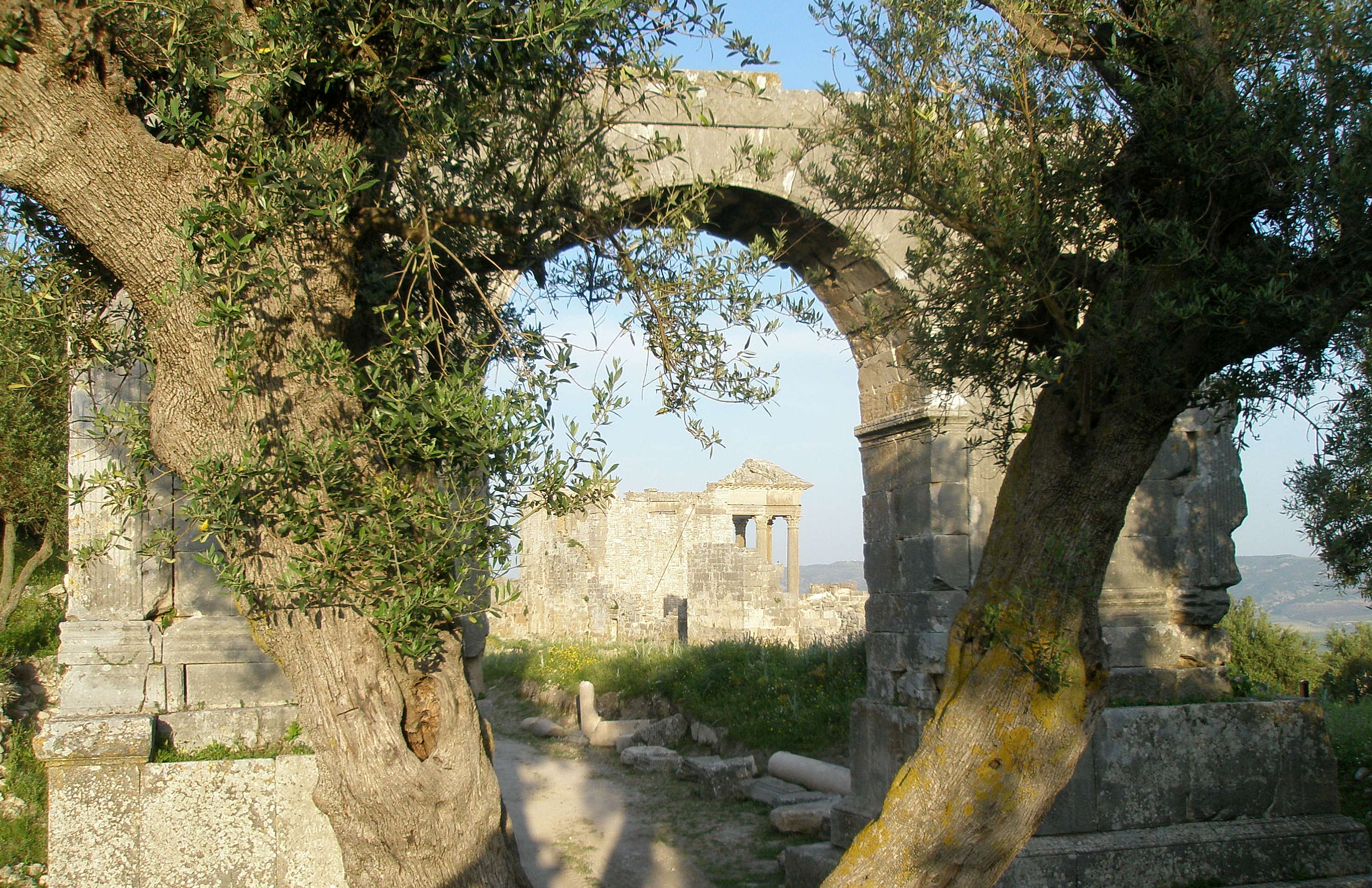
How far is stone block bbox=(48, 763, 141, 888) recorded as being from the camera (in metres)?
4.84

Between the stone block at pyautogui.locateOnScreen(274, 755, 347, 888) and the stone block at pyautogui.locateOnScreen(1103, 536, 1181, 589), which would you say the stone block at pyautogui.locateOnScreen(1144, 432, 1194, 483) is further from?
the stone block at pyautogui.locateOnScreen(274, 755, 347, 888)

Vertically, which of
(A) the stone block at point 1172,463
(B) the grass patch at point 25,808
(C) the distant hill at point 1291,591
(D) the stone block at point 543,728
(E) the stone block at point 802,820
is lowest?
(C) the distant hill at point 1291,591

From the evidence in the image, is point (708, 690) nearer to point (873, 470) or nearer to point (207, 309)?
point (873, 470)

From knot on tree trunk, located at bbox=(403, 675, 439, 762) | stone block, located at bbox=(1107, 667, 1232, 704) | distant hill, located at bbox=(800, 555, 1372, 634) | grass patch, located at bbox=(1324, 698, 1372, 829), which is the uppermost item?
knot on tree trunk, located at bbox=(403, 675, 439, 762)

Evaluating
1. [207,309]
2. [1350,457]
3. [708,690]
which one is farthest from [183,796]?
[1350,457]

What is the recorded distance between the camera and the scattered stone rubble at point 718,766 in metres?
8.35

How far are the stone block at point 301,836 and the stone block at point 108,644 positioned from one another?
1080 mm

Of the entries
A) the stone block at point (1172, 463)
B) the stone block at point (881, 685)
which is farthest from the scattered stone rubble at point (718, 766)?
the stone block at point (1172, 463)

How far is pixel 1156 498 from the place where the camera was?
6.87m

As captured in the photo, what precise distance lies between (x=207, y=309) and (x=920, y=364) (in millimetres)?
2895

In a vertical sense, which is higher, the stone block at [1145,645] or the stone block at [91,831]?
the stone block at [1145,645]

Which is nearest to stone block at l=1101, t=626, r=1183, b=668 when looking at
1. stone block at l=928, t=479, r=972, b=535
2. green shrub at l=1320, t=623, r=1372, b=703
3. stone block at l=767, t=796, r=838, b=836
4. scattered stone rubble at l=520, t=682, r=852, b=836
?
stone block at l=928, t=479, r=972, b=535

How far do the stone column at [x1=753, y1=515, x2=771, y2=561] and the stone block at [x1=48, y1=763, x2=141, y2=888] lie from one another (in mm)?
24014

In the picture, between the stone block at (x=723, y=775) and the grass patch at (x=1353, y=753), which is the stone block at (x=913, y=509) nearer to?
the grass patch at (x=1353, y=753)
